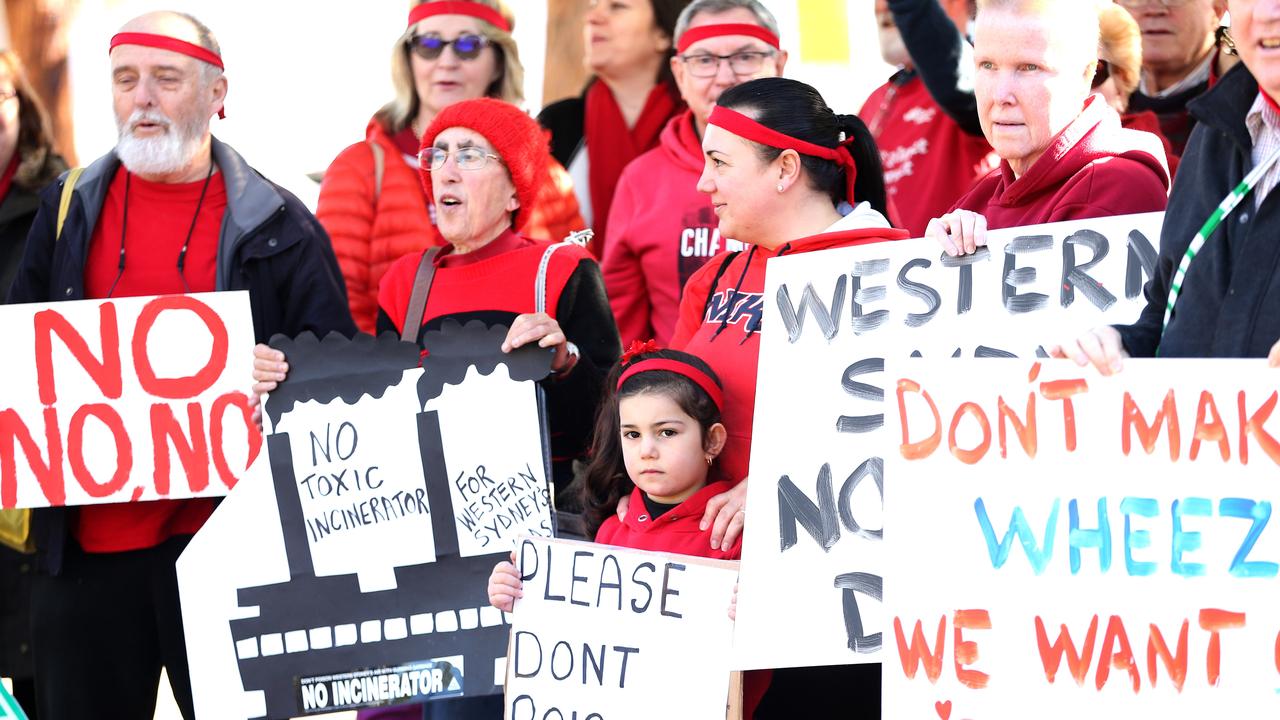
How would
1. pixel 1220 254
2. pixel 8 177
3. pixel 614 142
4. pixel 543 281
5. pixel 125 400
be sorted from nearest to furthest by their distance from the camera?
pixel 1220 254 < pixel 543 281 < pixel 125 400 < pixel 8 177 < pixel 614 142

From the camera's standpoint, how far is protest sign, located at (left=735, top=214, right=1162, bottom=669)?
10.8 ft

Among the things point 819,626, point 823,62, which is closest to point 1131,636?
point 819,626

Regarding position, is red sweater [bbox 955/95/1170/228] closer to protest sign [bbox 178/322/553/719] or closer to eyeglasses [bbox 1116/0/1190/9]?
protest sign [bbox 178/322/553/719]

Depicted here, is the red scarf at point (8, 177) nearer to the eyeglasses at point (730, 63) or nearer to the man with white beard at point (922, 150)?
the eyeglasses at point (730, 63)

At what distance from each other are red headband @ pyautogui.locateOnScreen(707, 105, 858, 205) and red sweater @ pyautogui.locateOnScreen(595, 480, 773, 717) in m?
0.77

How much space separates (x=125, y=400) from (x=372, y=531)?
918 mm

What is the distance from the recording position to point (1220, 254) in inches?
109

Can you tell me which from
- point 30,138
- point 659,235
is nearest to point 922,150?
→ point 659,235

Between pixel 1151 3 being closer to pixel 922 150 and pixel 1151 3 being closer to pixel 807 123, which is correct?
pixel 922 150

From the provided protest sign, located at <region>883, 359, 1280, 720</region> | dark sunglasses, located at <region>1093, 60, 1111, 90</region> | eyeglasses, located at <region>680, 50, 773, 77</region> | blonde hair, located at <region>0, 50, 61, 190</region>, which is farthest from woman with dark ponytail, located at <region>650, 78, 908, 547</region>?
blonde hair, located at <region>0, 50, 61, 190</region>

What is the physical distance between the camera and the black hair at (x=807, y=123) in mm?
3771

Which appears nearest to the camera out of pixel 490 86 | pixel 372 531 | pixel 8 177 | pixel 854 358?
pixel 854 358

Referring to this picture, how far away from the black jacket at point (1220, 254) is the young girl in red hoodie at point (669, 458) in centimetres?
105

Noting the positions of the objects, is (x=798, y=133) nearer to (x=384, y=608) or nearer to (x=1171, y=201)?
(x=1171, y=201)
